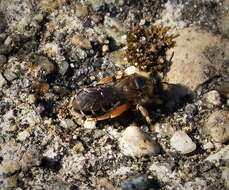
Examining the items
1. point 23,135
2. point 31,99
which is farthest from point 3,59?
point 23,135

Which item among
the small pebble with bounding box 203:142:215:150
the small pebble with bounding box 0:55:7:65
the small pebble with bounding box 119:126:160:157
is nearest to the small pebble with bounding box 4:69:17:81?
the small pebble with bounding box 0:55:7:65

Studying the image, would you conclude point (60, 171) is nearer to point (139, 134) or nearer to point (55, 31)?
point (139, 134)

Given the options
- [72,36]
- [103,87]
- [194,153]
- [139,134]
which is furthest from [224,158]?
[72,36]

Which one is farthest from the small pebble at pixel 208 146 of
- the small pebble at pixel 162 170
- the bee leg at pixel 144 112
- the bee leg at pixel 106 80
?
the bee leg at pixel 106 80

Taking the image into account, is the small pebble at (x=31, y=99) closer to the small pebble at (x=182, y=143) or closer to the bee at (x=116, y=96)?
the bee at (x=116, y=96)

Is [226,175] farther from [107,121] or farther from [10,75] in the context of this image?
[10,75]

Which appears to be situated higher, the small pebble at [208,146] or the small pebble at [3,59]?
the small pebble at [3,59]

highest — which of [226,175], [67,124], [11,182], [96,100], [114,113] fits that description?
[96,100]
